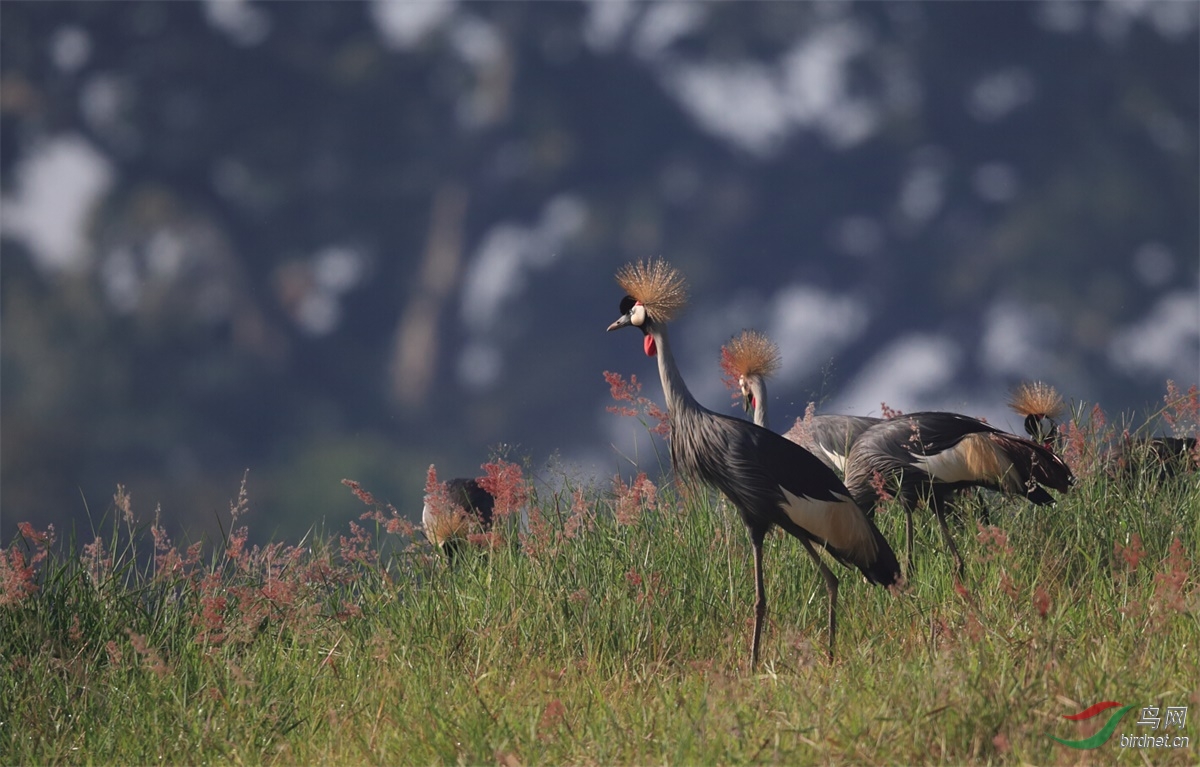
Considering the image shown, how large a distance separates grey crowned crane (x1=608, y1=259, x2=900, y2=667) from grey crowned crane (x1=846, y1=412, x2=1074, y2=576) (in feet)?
2.96

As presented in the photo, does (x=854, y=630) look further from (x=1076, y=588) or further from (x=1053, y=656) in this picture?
(x=1053, y=656)

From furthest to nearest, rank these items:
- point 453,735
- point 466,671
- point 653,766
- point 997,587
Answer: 1. point 997,587
2. point 466,671
3. point 453,735
4. point 653,766

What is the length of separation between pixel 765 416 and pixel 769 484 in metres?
2.27

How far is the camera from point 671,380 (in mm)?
5965

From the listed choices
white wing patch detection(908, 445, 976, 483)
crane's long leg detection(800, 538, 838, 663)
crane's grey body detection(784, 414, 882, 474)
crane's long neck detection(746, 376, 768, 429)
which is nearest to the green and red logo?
crane's long leg detection(800, 538, 838, 663)

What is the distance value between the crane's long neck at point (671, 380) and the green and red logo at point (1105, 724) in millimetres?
2650

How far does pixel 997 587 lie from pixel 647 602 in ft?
5.40

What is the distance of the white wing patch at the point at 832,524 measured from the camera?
5.75 meters

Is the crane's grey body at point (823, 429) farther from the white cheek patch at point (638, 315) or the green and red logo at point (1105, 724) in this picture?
the green and red logo at point (1105, 724)

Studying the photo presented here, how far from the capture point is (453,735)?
4086 mm

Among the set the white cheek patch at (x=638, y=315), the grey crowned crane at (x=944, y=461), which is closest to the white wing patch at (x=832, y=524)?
the grey crowned crane at (x=944, y=461)

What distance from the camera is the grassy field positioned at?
12.6 feet

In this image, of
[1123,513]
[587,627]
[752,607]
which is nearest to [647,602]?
[587,627]

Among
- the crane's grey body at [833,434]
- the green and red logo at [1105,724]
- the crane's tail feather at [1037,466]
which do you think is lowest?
the green and red logo at [1105,724]
